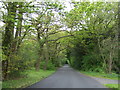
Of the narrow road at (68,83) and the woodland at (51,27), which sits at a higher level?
the woodland at (51,27)

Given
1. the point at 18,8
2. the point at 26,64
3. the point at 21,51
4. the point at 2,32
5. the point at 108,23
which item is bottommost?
the point at 26,64

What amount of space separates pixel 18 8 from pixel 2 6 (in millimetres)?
808

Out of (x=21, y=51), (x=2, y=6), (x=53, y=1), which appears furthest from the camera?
(x=21, y=51)

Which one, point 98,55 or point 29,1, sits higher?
point 29,1

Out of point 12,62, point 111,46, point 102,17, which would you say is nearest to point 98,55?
point 111,46

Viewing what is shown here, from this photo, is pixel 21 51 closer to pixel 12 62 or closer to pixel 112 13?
pixel 12 62

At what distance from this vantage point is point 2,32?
980 centimetres

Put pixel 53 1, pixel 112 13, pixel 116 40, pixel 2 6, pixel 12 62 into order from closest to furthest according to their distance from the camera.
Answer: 1. pixel 2 6
2. pixel 53 1
3. pixel 12 62
4. pixel 112 13
5. pixel 116 40

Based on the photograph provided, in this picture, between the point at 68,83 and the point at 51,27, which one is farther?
the point at 51,27

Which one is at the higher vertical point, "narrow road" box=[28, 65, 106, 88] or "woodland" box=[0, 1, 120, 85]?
"woodland" box=[0, 1, 120, 85]

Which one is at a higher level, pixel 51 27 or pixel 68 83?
pixel 51 27

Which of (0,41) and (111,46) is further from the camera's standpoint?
(111,46)

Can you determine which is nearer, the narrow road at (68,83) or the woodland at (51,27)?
the woodland at (51,27)

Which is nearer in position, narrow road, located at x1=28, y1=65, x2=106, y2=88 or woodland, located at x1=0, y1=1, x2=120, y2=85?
woodland, located at x1=0, y1=1, x2=120, y2=85
